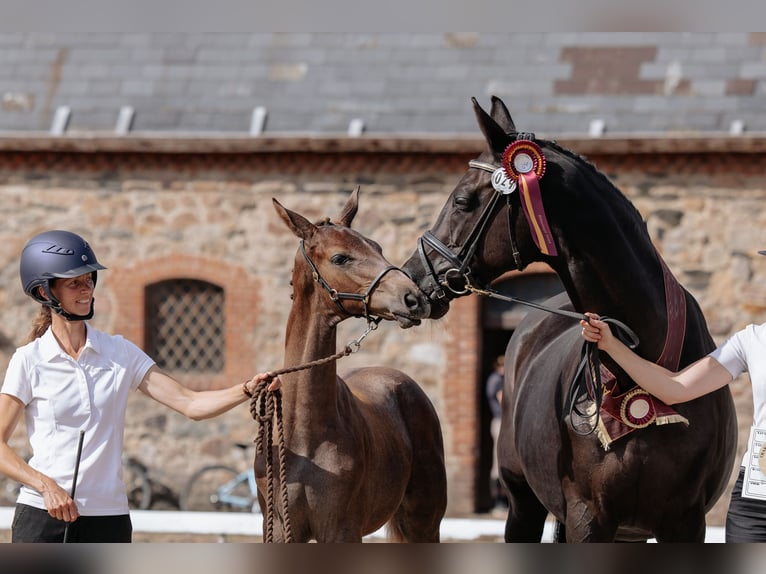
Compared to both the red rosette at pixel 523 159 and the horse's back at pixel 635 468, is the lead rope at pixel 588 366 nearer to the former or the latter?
the horse's back at pixel 635 468

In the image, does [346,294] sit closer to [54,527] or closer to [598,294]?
[598,294]

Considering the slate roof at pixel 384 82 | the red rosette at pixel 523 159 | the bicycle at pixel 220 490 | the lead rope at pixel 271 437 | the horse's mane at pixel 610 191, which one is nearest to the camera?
the red rosette at pixel 523 159

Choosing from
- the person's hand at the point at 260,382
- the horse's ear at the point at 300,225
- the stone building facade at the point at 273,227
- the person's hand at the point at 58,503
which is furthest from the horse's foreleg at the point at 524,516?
the stone building facade at the point at 273,227

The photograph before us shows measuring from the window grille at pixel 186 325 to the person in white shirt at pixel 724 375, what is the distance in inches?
368

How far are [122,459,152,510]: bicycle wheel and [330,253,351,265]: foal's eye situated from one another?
28.2 ft

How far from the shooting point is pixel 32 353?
385 cm

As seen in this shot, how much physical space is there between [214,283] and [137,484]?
2.46 metres

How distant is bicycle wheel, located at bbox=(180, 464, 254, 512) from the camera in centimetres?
1205

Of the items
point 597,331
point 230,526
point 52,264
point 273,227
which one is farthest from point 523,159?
point 273,227

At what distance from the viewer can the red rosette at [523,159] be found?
395 centimetres

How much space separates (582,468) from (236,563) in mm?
2486

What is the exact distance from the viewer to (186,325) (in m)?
12.9

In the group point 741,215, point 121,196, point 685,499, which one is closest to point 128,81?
point 121,196

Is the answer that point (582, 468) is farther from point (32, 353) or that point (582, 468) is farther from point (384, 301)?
point (32, 353)
